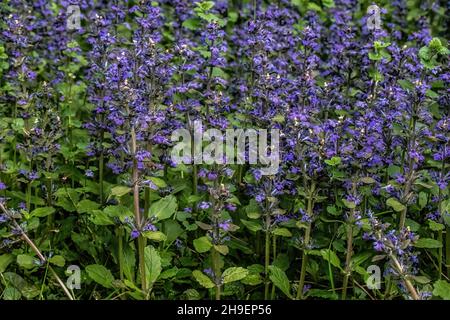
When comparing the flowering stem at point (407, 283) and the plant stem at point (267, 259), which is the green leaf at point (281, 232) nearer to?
the plant stem at point (267, 259)

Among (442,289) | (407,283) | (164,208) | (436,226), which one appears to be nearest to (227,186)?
(164,208)

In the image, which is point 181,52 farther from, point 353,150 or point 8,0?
point 8,0

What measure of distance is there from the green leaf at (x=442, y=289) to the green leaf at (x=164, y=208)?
1911 millimetres

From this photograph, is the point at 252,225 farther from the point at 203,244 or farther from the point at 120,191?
the point at 120,191

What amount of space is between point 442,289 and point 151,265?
2040 millimetres

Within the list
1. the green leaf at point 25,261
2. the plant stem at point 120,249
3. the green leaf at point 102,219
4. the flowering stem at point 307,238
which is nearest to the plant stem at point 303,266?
the flowering stem at point 307,238

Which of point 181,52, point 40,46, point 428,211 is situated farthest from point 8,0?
point 428,211

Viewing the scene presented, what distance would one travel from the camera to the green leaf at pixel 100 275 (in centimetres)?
499

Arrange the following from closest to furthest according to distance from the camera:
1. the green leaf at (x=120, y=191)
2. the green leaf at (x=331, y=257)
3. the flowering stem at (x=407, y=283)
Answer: the flowering stem at (x=407, y=283) → the green leaf at (x=120, y=191) → the green leaf at (x=331, y=257)

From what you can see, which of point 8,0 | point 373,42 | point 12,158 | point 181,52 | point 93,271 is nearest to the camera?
point 93,271

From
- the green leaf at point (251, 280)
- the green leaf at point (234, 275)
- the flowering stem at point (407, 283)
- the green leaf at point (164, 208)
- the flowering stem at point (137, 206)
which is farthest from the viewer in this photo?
the green leaf at point (251, 280)

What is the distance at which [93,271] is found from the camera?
16.5ft

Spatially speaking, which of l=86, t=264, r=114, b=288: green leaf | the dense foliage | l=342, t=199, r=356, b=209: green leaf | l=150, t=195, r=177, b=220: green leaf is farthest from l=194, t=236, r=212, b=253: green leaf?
l=342, t=199, r=356, b=209: green leaf
